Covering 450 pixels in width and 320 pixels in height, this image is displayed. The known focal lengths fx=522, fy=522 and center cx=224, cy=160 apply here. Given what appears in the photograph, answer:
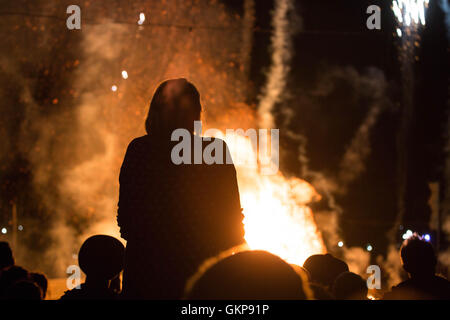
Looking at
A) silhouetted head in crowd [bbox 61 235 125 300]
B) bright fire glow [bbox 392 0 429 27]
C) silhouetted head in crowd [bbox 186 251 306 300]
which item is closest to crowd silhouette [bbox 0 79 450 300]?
silhouetted head in crowd [bbox 61 235 125 300]

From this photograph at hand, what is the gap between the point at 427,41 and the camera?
13648 millimetres

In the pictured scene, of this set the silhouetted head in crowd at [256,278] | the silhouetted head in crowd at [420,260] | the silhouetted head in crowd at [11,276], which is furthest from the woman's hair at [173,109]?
the silhouetted head in crowd at [420,260]

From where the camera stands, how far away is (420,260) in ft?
9.07

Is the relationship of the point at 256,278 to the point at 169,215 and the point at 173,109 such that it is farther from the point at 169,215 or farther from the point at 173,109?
the point at 173,109

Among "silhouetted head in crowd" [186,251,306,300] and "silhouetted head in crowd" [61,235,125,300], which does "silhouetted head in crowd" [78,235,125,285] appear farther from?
"silhouetted head in crowd" [186,251,306,300]

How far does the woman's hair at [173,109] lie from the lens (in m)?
2.02

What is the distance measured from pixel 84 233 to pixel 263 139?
646cm

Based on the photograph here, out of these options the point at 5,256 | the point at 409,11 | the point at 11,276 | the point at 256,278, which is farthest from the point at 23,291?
the point at 409,11

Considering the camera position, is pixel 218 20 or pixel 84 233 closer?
pixel 218 20

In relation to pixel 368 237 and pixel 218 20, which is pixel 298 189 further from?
pixel 218 20

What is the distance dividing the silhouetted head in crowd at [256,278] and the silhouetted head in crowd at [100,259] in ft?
3.94

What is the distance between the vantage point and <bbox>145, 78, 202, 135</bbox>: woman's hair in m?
2.02
